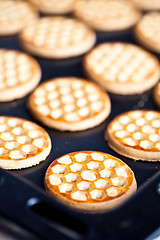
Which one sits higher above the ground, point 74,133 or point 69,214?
point 69,214

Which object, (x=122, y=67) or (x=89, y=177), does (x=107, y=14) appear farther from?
(x=89, y=177)

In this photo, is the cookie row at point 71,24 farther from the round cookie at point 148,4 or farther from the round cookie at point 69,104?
the round cookie at point 69,104

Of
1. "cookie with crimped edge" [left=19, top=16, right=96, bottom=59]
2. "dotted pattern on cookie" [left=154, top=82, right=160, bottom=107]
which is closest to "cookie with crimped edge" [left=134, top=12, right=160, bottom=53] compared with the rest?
"cookie with crimped edge" [left=19, top=16, right=96, bottom=59]

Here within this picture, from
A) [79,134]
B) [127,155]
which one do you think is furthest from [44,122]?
[127,155]

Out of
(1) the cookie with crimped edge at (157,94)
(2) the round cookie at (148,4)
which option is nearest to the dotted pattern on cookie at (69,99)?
(1) the cookie with crimped edge at (157,94)

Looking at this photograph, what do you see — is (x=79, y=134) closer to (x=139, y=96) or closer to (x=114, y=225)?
(x=139, y=96)

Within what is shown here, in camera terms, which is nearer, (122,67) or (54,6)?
(122,67)

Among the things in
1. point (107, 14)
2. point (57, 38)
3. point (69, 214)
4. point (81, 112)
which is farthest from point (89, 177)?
point (107, 14)
